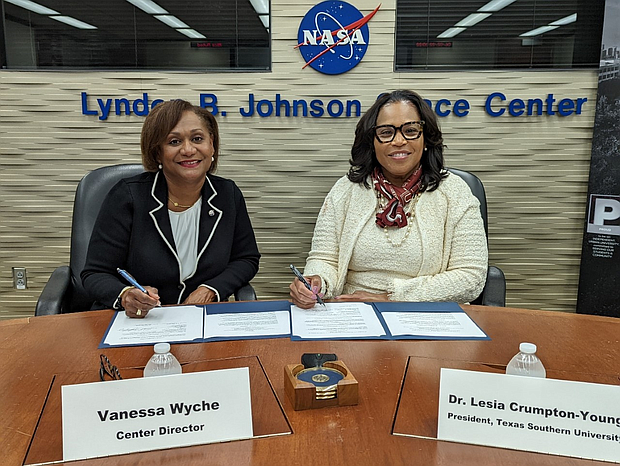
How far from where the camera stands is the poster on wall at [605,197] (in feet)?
9.86

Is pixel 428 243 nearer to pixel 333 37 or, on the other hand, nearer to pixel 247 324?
pixel 247 324

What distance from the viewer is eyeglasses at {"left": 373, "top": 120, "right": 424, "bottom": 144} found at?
2.22 meters

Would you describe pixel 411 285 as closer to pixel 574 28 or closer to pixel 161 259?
pixel 161 259

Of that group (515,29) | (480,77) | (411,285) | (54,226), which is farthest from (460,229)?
(54,226)

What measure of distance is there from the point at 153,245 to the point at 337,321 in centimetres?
86

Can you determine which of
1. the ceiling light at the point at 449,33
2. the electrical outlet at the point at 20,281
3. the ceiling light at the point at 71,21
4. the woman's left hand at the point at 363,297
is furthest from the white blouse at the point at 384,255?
the electrical outlet at the point at 20,281

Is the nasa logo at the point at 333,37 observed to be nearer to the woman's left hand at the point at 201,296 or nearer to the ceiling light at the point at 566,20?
the ceiling light at the point at 566,20

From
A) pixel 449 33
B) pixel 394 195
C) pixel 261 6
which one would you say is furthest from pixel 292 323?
pixel 449 33

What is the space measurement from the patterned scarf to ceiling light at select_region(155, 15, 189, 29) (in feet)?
5.51

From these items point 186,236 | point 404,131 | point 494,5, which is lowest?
point 186,236

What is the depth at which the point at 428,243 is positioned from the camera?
2.13 meters

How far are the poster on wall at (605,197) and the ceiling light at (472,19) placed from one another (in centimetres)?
68

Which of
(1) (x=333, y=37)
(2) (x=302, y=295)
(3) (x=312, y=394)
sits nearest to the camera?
(3) (x=312, y=394)

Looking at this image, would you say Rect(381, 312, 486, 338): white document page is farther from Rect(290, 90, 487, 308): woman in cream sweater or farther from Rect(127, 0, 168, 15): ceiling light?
Rect(127, 0, 168, 15): ceiling light
